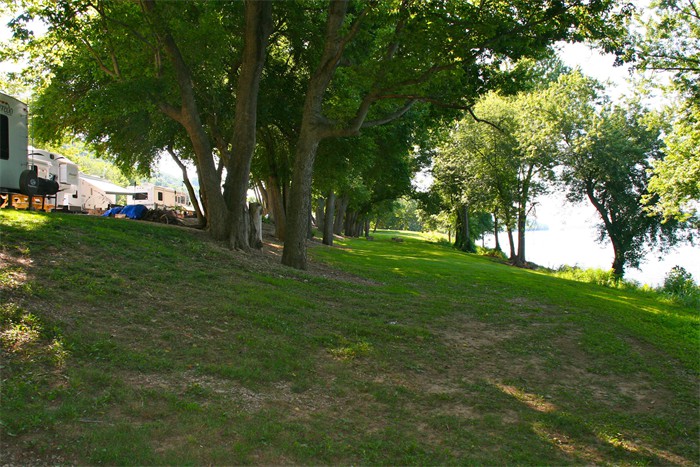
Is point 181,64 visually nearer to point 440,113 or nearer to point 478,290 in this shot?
point 440,113

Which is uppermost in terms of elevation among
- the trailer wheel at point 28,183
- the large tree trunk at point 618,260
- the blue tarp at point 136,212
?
the trailer wheel at point 28,183

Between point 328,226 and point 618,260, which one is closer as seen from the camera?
point 328,226

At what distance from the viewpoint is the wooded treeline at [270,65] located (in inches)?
486

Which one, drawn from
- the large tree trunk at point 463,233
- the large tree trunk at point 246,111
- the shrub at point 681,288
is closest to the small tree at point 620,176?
the shrub at point 681,288

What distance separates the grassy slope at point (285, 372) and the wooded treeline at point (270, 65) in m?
3.83

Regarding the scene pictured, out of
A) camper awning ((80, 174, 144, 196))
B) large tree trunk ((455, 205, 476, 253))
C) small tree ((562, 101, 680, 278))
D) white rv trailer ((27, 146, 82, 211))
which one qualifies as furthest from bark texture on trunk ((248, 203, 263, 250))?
large tree trunk ((455, 205, 476, 253))

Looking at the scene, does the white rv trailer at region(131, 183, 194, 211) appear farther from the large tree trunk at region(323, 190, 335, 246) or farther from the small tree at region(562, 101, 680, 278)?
the small tree at region(562, 101, 680, 278)

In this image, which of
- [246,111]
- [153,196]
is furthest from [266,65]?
[153,196]

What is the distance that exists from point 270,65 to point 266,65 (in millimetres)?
255

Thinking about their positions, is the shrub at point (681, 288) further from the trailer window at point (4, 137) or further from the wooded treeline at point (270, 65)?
the trailer window at point (4, 137)

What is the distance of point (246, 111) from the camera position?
1441 centimetres

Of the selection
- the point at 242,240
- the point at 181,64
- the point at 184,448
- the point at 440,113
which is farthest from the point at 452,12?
the point at 184,448

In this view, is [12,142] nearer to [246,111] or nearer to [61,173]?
[246,111]

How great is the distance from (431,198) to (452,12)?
111 ft
